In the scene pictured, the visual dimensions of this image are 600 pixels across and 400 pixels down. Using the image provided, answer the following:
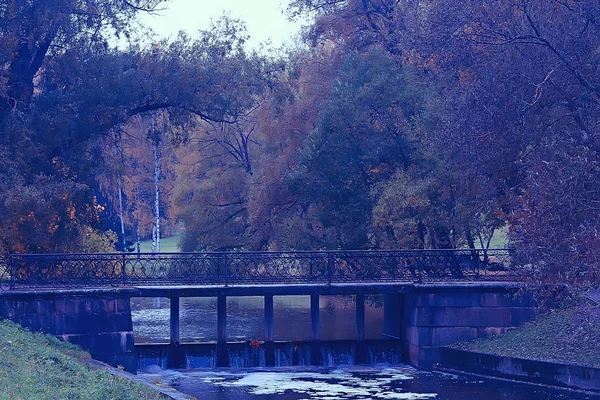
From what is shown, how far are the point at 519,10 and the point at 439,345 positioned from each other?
974 centimetres

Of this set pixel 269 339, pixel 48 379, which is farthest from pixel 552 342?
pixel 48 379

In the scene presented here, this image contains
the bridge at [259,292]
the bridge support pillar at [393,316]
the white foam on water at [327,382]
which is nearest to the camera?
the white foam on water at [327,382]

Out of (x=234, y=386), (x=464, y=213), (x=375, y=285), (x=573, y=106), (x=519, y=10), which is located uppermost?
(x=519, y=10)

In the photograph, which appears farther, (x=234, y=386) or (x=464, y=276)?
(x=464, y=276)

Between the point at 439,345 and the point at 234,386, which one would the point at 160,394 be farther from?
the point at 439,345

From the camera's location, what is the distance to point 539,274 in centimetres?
1894

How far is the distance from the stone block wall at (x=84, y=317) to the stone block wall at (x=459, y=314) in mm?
8009

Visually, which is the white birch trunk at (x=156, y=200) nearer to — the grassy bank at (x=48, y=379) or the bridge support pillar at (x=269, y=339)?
the bridge support pillar at (x=269, y=339)

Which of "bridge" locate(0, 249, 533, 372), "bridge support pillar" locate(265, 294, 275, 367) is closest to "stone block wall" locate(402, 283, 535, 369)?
"bridge" locate(0, 249, 533, 372)

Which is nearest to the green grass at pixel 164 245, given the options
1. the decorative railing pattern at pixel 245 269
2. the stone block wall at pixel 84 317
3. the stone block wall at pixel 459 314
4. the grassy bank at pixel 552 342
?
the decorative railing pattern at pixel 245 269

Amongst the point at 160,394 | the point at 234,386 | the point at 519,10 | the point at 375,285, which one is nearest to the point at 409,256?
the point at 375,285

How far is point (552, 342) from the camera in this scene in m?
23.1

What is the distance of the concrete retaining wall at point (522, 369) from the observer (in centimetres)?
2114

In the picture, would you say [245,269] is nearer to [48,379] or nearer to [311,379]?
[311,379]
